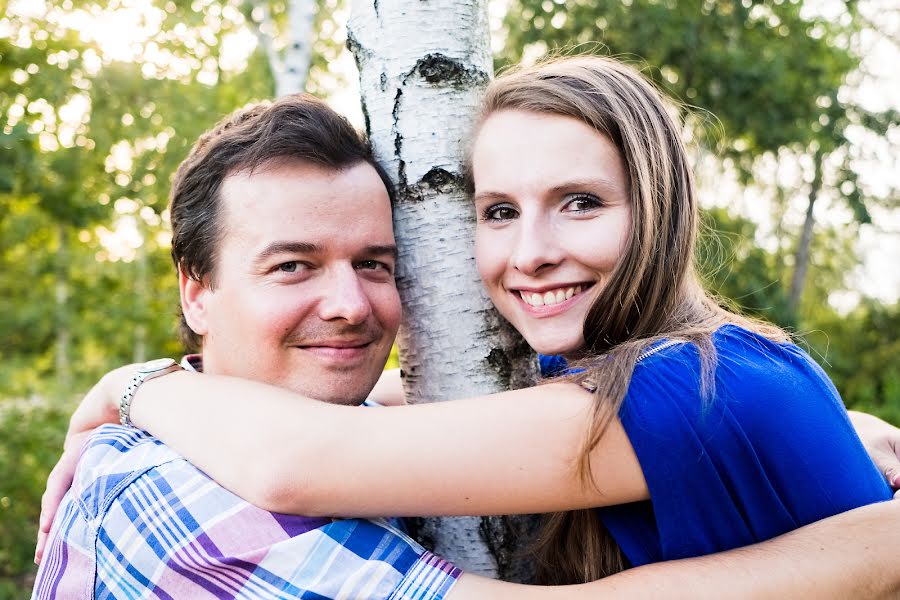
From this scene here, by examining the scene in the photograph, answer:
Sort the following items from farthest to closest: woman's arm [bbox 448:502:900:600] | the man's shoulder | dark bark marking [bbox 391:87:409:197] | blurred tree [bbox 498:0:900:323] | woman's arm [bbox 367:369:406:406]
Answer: blurred tree [bbox 498:0:900:323], woman's arm [bbox 367:369:406:406], dark bark marking [bbox 391:87:409:197], the man's shoulder, woman's arm [bbox 448:502:900:600]

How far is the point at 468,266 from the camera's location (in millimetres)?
2170

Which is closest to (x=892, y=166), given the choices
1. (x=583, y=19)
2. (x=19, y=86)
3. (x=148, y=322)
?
(x=583, y=19)

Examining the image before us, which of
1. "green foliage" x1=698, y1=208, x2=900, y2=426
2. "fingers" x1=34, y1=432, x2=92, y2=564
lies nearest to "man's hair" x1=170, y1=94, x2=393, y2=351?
"fingers" x1=34, y1=432, x2=92, y2=564

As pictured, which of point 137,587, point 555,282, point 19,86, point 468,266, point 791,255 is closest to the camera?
point 137,587

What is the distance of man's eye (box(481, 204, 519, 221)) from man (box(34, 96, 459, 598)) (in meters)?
0.27

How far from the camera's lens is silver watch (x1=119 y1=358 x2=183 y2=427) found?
7.03 ft

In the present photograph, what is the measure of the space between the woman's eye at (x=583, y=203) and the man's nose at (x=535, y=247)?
0.07 m

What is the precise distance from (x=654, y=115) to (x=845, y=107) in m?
11.6

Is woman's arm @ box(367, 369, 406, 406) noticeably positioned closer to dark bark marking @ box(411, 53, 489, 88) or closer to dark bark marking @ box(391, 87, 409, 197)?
dark bark marking @ box(391, 87, 409, 197)

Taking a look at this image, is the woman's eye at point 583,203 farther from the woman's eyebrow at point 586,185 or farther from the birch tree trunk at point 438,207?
the birch tree trunk at point 438,207

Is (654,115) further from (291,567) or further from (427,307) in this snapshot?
(291,567)

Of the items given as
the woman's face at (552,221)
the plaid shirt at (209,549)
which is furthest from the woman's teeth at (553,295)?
the plaid shirt at (209,549)

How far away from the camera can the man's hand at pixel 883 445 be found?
215 centimetres

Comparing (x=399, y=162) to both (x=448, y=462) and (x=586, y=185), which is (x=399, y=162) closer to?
(x=586, y=185)
